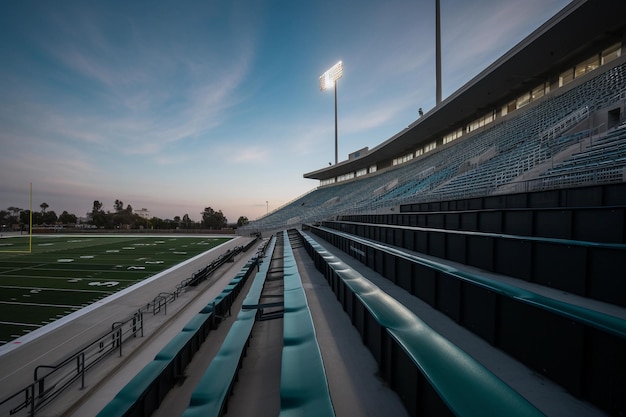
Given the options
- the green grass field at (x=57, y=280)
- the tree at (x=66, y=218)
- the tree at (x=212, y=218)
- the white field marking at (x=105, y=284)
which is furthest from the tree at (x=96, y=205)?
the white field marking at (x=105, y=284)

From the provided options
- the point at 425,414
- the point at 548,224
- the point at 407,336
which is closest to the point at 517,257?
the point at 548,224

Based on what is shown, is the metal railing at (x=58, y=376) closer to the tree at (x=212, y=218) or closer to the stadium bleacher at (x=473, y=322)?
the stadium bleacher at (x=473, y=322)

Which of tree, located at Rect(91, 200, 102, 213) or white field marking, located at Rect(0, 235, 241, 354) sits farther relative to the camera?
tree, located at Rect(91, 200, 102, 213)

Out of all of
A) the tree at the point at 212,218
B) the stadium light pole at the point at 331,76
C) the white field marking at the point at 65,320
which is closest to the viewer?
the white field marking at the point at 65,320

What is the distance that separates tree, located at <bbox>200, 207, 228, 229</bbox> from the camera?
8569 cm

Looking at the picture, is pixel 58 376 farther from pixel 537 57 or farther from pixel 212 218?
pixel 212 218

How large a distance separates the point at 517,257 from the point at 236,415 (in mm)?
4824

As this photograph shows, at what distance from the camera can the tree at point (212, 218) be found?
85.7 meters

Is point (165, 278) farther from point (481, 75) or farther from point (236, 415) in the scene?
point (481, 75)

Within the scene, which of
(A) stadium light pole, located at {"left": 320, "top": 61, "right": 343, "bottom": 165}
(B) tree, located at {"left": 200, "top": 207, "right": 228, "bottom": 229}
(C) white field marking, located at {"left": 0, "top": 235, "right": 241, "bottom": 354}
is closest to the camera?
(C) white field marking, located at {"left": 0, "top": 235, "right": 241, "bottom": 354}

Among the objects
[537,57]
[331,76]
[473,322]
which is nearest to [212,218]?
[331,76]

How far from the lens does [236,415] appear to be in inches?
126

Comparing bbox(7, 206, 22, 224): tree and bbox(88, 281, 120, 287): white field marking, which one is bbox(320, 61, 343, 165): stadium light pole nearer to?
bbox(88, 281, 120, 287): white field marking

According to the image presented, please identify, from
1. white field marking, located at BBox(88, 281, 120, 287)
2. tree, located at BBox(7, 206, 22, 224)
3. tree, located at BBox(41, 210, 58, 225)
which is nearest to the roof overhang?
white field marking, located at BBox(88, 281, 120, 287)
